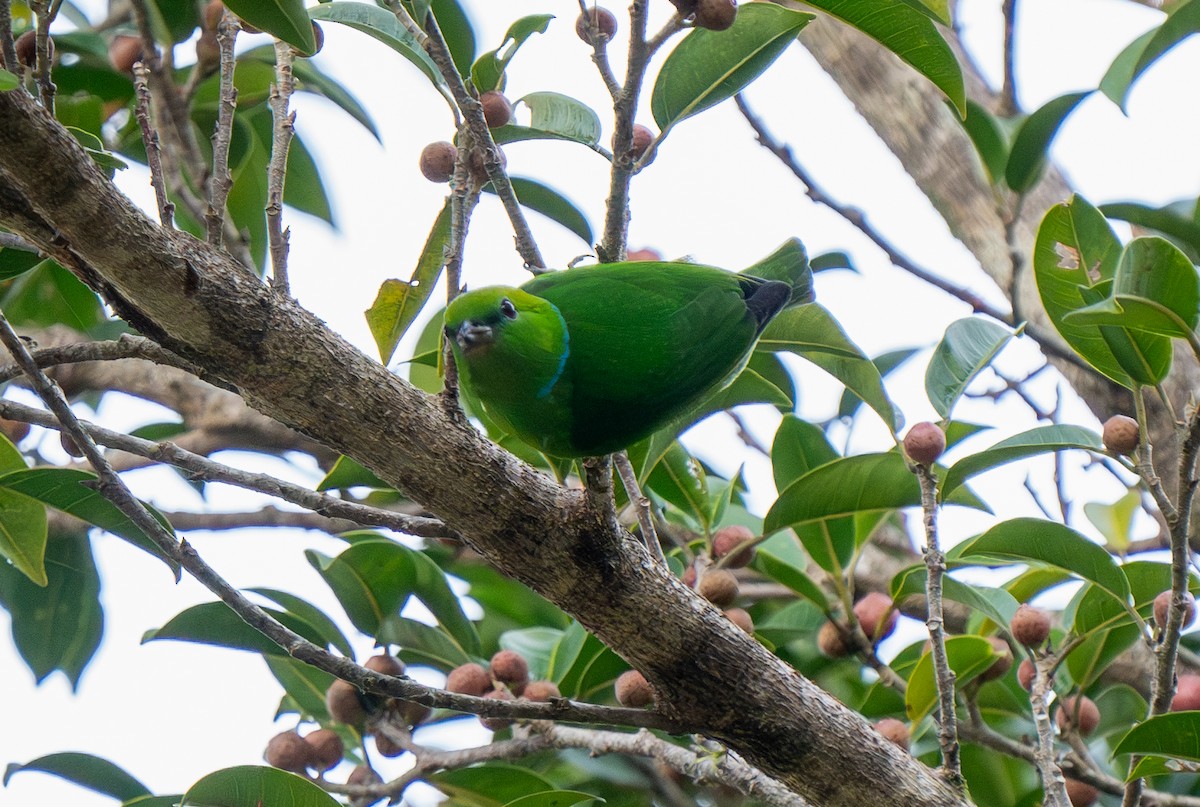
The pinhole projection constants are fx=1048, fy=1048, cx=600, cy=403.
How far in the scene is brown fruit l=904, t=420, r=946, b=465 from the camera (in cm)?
195

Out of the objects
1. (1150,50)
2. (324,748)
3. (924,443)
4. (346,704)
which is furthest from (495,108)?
(1150,50)

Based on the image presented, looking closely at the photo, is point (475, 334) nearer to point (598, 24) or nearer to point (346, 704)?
point (598, 24)

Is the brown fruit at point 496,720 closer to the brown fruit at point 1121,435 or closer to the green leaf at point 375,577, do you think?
the green leaf at point 375,577

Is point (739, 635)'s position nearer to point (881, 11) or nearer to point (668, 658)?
point (668, 658)

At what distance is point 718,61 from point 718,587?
3.72 feet

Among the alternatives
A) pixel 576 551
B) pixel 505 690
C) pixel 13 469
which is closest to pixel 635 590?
pixel 576 551

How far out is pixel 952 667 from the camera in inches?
88.0

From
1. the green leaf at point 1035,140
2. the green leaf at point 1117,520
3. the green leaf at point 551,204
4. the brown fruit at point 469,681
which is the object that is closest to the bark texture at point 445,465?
the brown fruit at point 469,681

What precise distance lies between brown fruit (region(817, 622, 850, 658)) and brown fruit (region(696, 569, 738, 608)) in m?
0.36

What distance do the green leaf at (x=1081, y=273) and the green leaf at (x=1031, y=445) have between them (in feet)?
0.42

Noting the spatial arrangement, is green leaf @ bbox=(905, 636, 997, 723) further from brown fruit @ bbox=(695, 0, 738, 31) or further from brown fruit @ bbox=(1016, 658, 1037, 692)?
brown fruit @ bbox=(695, 0, 738, 31)

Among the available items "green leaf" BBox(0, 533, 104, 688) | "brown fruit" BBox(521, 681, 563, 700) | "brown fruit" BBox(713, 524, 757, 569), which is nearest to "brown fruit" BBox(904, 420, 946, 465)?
"brown fruit" BBox(713, 524, 757, 569)

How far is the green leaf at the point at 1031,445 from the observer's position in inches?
80.8

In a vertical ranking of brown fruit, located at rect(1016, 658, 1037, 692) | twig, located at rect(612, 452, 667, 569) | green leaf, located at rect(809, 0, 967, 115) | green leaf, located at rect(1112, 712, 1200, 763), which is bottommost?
green leaf, located at rect(1112, 712, 1200, 763)
